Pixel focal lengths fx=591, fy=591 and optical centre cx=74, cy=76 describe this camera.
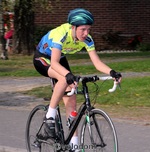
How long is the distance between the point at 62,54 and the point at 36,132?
1033 millimetres

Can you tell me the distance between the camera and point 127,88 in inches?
462

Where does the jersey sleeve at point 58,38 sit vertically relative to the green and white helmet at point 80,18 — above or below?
below

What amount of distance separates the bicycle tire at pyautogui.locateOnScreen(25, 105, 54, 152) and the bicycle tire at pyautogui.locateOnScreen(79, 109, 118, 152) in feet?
2.24

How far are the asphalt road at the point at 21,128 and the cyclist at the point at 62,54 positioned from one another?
4.23ft

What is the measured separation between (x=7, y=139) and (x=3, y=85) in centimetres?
605

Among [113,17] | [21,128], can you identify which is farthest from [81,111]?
[113,17]

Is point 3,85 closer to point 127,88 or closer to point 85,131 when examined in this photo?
point 127,88

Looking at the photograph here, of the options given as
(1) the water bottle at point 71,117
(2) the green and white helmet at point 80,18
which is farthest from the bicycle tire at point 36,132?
(2) the green and white helmet at point 80,18

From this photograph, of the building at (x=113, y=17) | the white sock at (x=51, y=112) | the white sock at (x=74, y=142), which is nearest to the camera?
the white sock at (x=74, y=142)

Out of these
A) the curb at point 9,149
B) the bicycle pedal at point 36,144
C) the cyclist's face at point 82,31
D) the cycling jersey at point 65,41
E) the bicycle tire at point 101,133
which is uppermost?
the cyclist's face at point 82,31

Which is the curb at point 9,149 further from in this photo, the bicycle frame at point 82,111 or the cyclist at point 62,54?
the bicycle frame at point 82,111

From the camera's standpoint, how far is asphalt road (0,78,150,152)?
24.3 feet

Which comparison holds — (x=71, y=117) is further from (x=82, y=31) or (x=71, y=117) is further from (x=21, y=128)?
(x=21, y=128)

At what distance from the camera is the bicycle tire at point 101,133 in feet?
18.4
